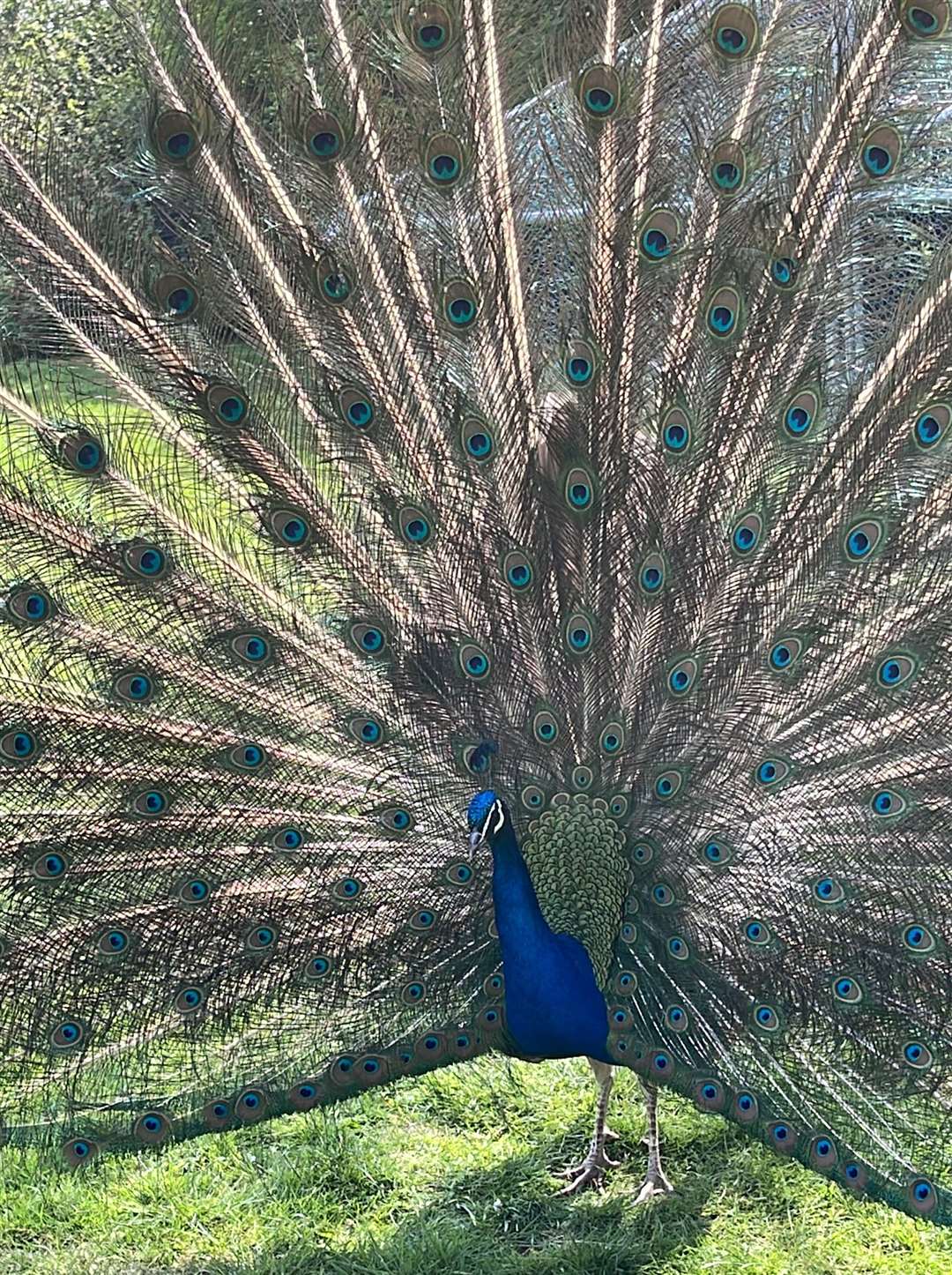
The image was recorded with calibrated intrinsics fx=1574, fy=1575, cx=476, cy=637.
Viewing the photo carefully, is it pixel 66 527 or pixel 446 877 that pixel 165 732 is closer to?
pixel 66 527

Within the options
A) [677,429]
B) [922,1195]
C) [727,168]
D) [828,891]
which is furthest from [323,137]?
[922,1195]

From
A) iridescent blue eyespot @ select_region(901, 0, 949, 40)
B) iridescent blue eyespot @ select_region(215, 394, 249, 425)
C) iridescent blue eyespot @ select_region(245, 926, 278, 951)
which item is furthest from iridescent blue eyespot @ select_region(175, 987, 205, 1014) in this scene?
iridescent blue eyespot @ select_region(901, 0, 949, 40)

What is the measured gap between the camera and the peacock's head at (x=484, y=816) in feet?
9.21

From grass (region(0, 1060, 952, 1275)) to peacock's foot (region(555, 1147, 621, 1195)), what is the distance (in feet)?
0.08

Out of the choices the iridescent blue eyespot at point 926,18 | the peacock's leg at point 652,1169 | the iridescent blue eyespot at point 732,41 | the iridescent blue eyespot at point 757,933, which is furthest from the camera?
the peacock's leg at point 652,1169

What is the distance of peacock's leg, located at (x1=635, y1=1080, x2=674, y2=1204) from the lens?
3.43m

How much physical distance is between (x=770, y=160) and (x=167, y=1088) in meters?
2.07

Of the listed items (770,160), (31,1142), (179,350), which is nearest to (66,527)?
(179,350)

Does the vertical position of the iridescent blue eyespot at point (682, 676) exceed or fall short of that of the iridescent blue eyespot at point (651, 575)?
it falls short

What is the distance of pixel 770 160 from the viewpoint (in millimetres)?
2721

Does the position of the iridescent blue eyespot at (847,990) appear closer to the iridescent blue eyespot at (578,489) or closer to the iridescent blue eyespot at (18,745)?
the iridescent blue eyespot at (578,489)

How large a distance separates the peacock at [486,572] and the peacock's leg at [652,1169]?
332mm

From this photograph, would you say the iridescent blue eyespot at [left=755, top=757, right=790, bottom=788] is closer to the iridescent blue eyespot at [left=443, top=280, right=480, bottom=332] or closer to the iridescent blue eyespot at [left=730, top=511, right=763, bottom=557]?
the iridescent blue eyespot at [left=730, top=511, right=763, bottom=557]

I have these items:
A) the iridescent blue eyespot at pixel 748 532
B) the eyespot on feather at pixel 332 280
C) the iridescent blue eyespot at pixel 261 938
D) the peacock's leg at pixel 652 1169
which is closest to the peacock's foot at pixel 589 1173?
the peacock's leg at pixel 652 1169
